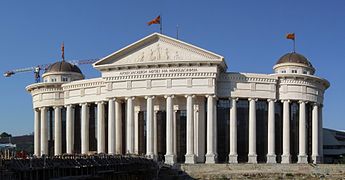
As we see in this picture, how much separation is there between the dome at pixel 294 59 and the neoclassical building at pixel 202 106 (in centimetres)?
16

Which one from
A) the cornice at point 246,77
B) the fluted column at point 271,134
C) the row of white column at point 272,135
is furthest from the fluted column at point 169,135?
the fluted column at point 271,134

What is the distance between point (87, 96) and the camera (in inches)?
3927

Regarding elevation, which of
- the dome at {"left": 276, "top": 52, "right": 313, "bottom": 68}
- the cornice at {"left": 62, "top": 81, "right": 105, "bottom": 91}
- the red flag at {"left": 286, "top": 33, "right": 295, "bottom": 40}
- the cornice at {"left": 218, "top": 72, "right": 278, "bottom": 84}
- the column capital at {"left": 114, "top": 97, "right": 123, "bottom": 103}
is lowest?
the column capital at {"left": 114, "top": 97, "right": 123, "bottom": 103}

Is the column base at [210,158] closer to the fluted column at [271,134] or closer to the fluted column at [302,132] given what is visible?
the fluted column at [271,134]

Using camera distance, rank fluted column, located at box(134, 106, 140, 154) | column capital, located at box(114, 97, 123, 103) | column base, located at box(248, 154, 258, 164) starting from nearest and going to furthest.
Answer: column base, located at box(248, 154, 258, 164)
column capital, located at box(114, 97, 123, 103)
fluted column, located at box(134, 106, 140, 154)

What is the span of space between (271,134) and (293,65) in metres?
12.1

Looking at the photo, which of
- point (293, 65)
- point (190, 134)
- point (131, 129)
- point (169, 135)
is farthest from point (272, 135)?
point (131, 129)

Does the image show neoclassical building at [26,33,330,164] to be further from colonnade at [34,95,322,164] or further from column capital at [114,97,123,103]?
column capital at [114,97,123,103]

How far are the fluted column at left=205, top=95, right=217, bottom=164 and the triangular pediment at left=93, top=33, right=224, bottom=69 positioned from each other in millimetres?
6925

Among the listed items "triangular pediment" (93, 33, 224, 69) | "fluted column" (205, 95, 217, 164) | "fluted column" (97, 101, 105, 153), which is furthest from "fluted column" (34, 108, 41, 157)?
"fluted column" (205, 95, 217, 164)

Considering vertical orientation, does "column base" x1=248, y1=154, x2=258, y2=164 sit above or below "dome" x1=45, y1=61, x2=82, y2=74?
below

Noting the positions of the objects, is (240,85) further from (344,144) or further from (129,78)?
(344,144)

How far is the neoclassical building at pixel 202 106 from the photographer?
293ft

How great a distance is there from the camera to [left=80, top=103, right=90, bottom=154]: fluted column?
99.6 m
